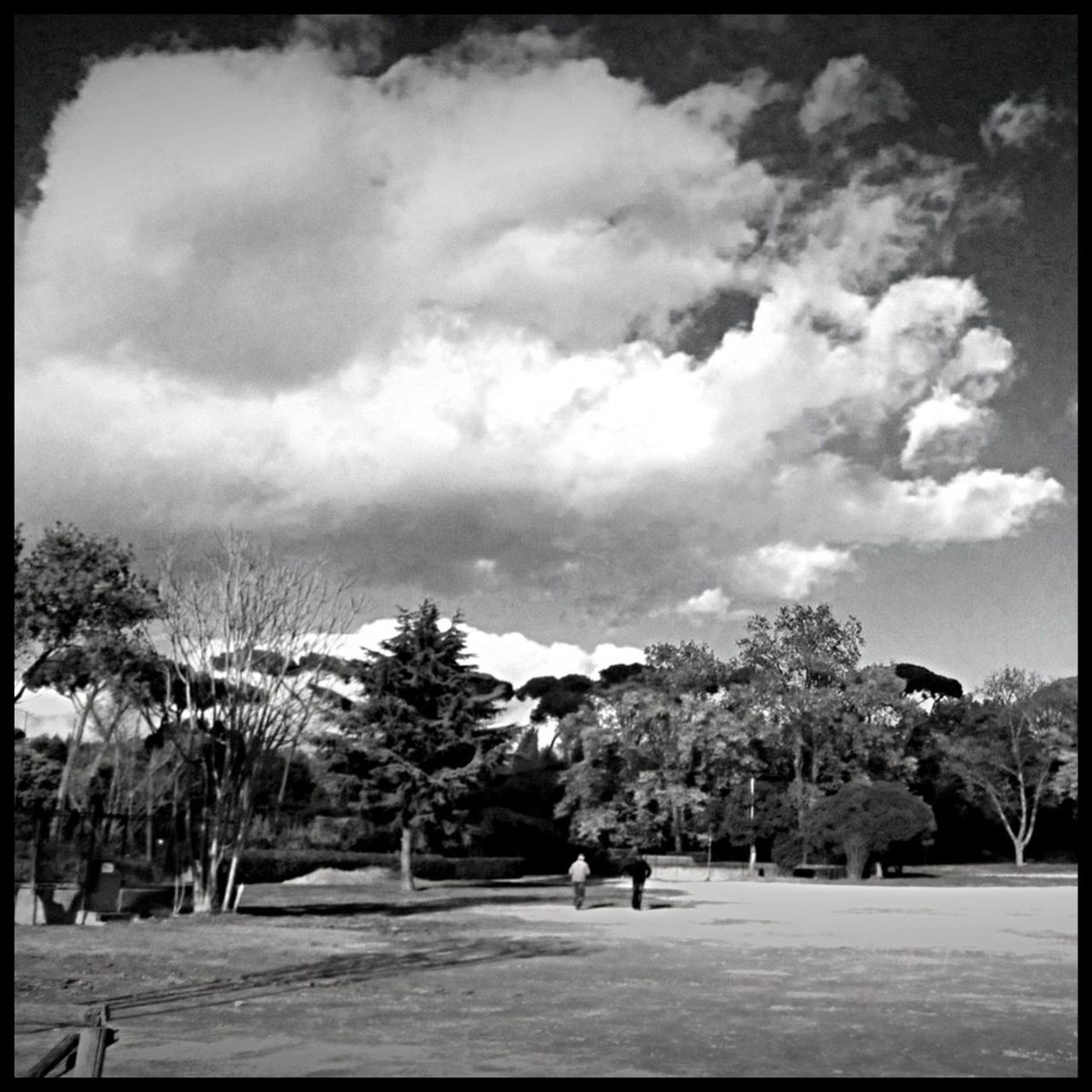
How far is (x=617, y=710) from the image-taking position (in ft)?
187

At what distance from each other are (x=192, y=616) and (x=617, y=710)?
31.7 meters

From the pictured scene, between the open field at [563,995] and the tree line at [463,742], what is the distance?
5613 mm

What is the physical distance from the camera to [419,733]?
40.6 meters

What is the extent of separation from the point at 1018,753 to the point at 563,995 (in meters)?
55.6

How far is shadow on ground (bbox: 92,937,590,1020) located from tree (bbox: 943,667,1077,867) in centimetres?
4783

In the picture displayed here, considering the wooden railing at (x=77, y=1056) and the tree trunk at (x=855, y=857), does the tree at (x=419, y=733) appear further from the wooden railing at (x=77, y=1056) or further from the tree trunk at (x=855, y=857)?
the wooden railing at (x=77, y=1056)

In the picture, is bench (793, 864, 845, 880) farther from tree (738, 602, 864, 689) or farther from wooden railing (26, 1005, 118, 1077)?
wooden railing (26, 1005, 118, 1077)

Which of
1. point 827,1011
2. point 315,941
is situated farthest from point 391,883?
point 827,1011

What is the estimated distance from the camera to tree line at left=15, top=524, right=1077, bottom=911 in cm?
2766

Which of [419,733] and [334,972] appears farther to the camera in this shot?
[419,733]

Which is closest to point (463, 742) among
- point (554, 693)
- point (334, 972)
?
point (334, 972)

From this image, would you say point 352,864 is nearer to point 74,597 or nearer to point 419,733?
point 419,733

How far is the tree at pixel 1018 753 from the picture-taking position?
61.9 meters
